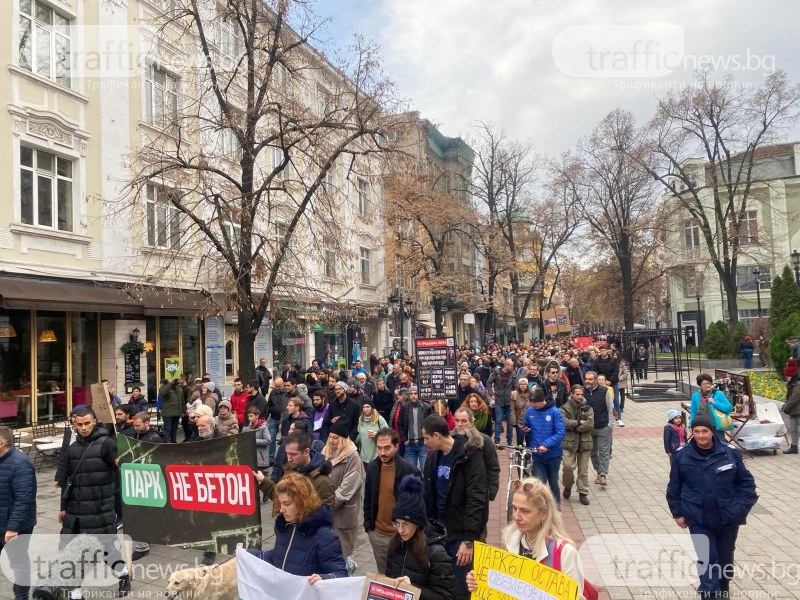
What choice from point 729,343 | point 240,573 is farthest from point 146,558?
point 729,343

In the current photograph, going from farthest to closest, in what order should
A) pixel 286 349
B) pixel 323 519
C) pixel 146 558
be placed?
pixel 286 349 < pixel 146 558 < pixel 323 519

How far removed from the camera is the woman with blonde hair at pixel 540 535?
3379 millimetres

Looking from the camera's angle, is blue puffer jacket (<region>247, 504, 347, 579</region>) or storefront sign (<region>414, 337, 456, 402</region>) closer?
blue puffer jacket (<region>247, 504, 347, 579</region>)

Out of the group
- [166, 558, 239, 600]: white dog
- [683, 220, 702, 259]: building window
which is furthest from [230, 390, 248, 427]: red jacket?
[683, 220, 702, 259]: building window

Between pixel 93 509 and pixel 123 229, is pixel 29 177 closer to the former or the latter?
pixel 123 229

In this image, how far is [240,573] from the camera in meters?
4.03

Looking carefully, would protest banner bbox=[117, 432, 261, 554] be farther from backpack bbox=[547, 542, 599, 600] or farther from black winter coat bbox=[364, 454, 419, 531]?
backpack bbox=[547, 542, 599, 600]

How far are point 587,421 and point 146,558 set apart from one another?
6221 millimetres

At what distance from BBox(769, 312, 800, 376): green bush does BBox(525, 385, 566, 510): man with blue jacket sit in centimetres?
1664

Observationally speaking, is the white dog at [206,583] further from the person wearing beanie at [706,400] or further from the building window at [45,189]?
the building window at [45,189]

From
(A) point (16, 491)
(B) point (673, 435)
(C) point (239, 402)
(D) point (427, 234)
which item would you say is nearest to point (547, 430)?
(B) point (673, 435)

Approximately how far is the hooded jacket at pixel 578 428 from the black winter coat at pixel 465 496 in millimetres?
4275

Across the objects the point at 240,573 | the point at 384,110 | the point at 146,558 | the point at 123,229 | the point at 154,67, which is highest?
the point at 154,67

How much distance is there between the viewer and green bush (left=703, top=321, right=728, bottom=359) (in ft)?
113
